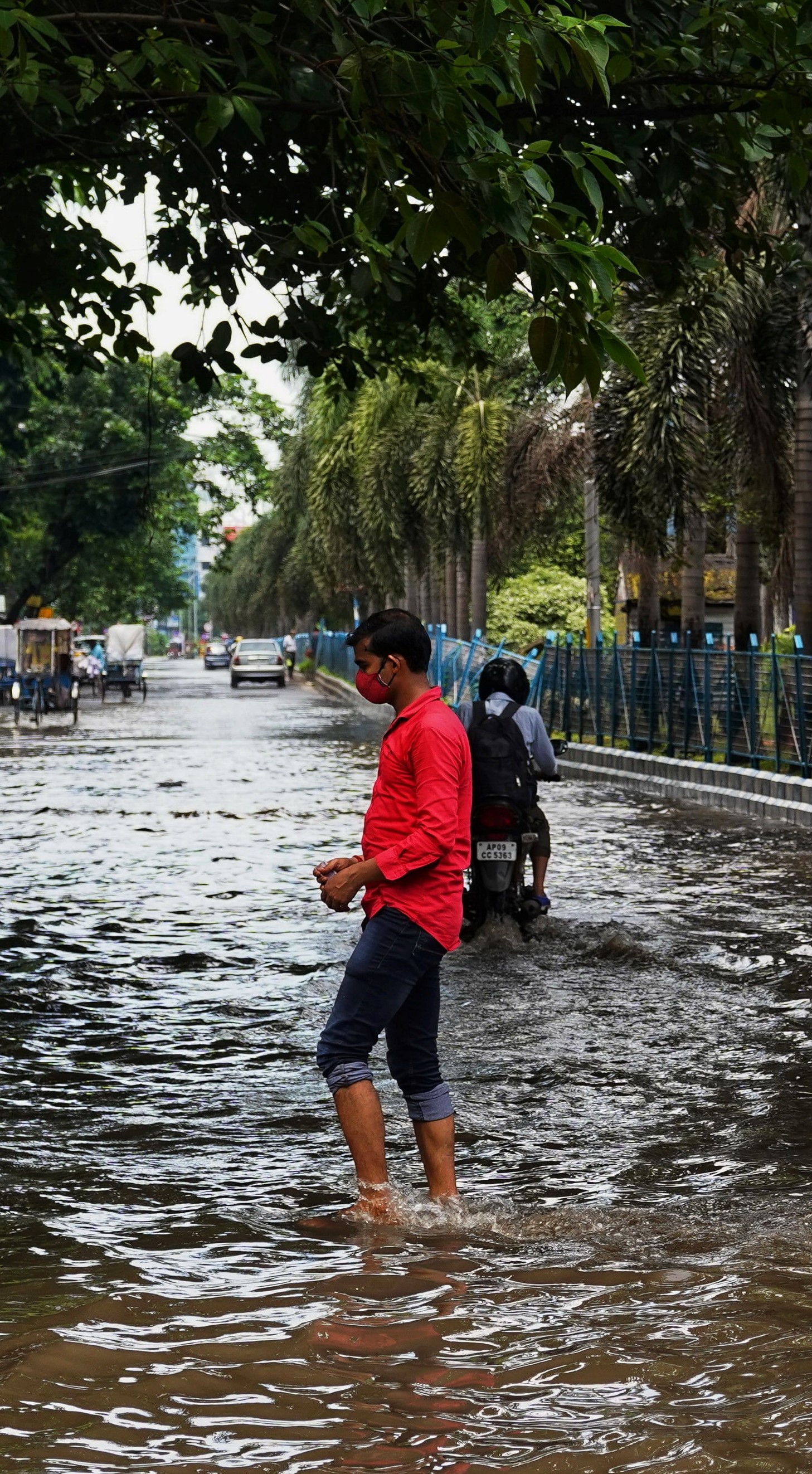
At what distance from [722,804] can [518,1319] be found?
656 inches

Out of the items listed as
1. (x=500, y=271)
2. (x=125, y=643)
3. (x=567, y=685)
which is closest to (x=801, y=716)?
(x=567, y=685)

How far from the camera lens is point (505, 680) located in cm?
1080

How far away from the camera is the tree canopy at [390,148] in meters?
6.45

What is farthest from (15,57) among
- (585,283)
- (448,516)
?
(448,516)

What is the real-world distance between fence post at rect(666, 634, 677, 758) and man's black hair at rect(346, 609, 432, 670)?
64.9ft

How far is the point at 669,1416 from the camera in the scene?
4.05 m

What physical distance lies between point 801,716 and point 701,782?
94.8 inches

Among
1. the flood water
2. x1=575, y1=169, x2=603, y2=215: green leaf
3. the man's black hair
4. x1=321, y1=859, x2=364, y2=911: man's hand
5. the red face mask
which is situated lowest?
the flood water

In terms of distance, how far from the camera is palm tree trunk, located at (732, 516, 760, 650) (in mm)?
26891

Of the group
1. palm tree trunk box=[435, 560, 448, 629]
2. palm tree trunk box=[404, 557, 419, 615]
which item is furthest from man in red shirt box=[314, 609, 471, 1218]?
palm tree trunk box=[404, 557, 419, 615]

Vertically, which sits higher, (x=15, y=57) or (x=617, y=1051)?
(x=15, y=57)

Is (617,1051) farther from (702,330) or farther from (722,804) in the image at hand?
(702,330)

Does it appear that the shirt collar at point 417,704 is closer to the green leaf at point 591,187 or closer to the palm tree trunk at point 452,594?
the green leaf at point 591,187

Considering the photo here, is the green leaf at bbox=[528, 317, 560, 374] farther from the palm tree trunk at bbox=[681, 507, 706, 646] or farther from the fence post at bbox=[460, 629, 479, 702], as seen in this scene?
the fence post at bbox=[460, 629, 479, 702]
